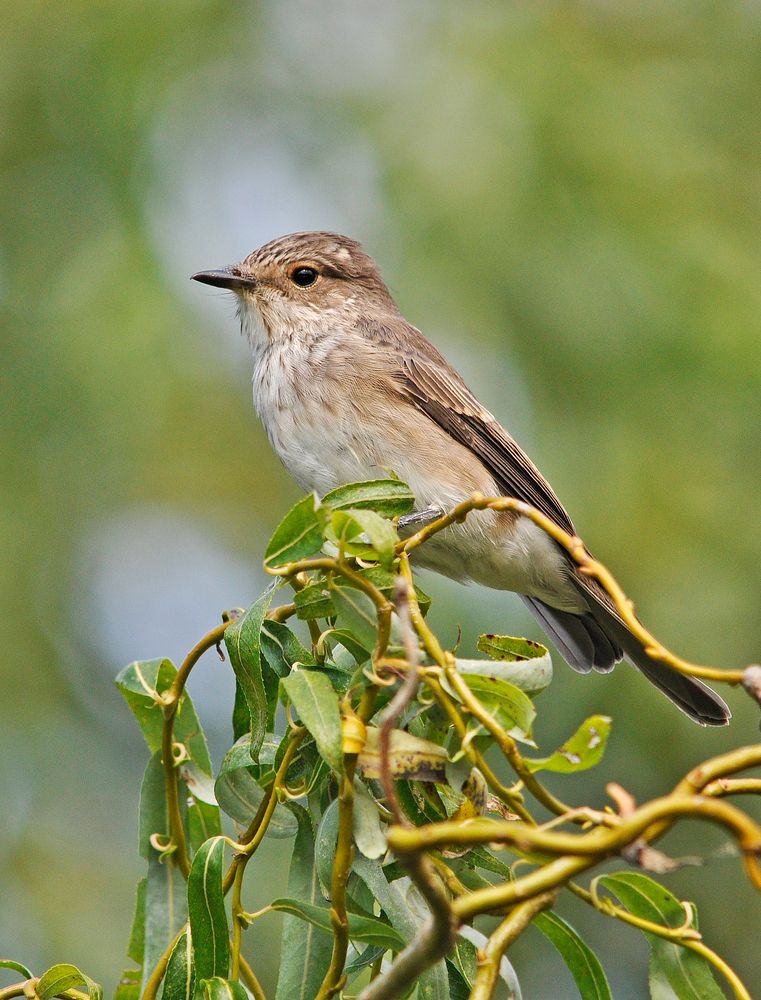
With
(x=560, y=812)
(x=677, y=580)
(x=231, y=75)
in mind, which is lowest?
(x=560, y=812)

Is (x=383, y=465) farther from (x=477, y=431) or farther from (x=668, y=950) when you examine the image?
(x=668, y=950)

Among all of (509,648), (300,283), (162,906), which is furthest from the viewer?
(300,283)

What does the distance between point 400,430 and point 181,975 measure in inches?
107

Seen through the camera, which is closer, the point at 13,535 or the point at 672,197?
the point at 672,197

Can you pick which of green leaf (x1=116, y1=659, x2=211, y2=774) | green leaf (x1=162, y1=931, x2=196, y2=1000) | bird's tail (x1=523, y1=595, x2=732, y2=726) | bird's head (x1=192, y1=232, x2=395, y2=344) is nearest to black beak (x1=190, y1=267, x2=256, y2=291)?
bird's head (x1=192, y1=232, x2=395, y2=344)

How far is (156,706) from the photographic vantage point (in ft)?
8.76

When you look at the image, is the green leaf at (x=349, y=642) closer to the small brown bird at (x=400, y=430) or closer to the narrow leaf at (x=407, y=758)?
the narrow leaf at (x=407, y=758)

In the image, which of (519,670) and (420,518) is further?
(420,518)

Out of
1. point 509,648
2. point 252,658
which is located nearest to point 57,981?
point 252,658

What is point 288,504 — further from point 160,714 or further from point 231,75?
point 160,714

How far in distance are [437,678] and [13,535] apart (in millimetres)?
4742

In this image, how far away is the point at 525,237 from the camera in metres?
5.63

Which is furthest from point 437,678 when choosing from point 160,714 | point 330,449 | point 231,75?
point 231,75

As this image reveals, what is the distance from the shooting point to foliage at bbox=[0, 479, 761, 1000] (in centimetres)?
184
